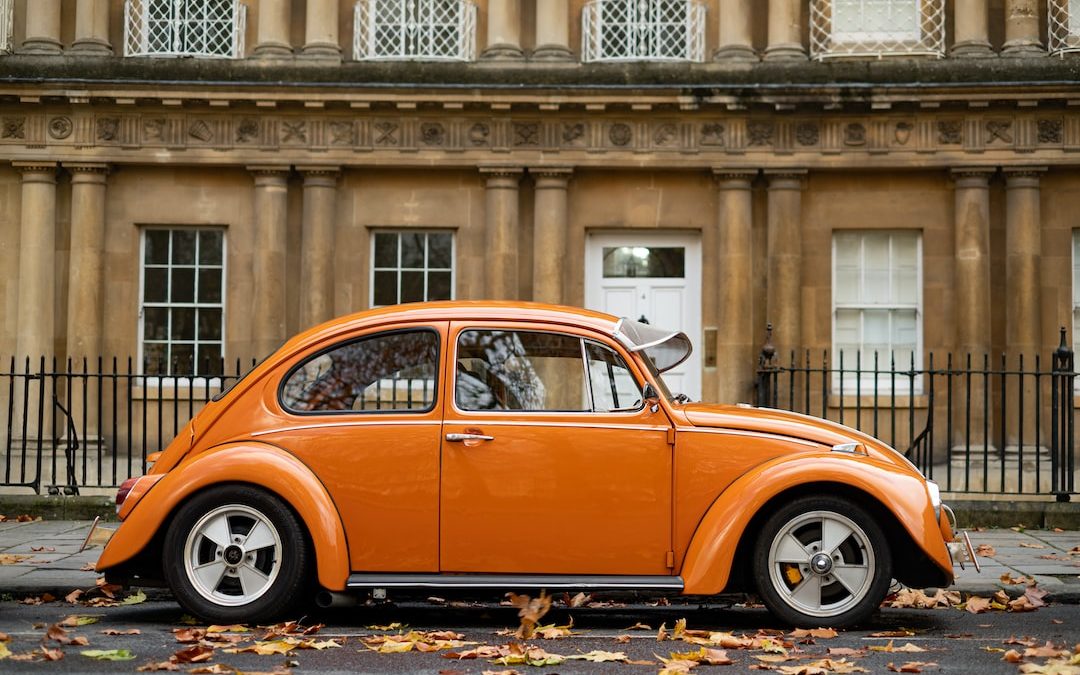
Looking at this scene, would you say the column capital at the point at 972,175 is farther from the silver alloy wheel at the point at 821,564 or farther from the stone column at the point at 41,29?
the stone column at the point at 41,29

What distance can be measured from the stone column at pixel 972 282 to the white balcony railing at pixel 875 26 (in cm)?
191

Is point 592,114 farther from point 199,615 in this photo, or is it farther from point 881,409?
point 199,615

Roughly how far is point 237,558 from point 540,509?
1640 millimetres

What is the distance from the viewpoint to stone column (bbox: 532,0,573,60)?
17.7 metres

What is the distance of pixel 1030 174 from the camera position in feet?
56.3

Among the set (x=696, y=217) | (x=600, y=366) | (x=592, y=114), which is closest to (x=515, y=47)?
(x=592, y=114)

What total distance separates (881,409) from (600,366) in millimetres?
10823

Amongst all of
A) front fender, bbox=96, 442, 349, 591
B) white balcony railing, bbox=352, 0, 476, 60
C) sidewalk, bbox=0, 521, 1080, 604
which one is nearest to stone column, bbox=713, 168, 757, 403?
white balcony railing, bbox=352, 0, 476, 60

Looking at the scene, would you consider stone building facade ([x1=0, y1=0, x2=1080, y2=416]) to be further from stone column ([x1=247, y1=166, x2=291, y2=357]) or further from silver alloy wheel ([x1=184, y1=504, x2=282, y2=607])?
silver alloy wheel ([x1=184, y1=504, x2=282, y2=607])

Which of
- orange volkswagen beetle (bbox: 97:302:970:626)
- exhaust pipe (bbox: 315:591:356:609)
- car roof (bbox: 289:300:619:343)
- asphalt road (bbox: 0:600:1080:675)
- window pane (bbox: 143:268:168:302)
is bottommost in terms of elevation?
asphalt road (bbox: 0:600:1080:675)

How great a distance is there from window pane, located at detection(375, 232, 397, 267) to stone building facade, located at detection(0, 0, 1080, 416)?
5cm

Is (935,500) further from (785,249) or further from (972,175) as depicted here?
(972,175)

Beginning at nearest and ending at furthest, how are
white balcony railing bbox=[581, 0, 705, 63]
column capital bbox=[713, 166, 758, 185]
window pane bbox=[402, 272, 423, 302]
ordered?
1. column capital bbox=[713, 166, 758, 185]
2. white balcony railing bbox=[581, 0, 705, 63]
3. window pane bbox=[402, 272, 423, 302]

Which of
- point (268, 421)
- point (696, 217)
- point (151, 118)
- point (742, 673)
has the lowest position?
point (742, 673)
